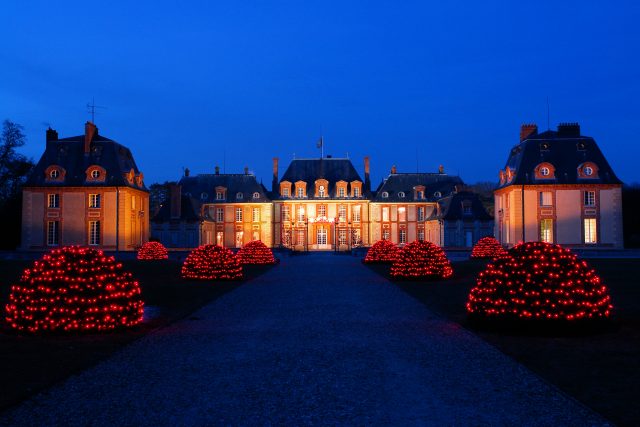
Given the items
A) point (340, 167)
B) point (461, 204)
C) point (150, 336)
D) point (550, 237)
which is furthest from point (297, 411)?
point (340, 167)

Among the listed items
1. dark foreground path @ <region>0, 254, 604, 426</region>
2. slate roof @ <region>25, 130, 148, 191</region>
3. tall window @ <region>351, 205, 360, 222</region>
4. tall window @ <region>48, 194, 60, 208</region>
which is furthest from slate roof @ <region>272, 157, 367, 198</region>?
dark foreground path @ <region>0, 254, 604, 426</region>

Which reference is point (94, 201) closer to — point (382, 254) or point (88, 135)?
point (88, 135)

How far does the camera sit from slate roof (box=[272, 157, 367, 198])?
6175 cm

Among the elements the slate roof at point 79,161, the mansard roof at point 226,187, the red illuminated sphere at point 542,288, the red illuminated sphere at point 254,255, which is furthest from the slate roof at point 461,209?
the red illuminated sphere at point 542,288

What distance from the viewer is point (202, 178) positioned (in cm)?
6250

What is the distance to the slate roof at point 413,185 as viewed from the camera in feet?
202

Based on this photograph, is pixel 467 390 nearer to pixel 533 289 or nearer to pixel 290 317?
pixel 533 289

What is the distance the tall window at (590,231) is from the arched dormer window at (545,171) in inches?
150

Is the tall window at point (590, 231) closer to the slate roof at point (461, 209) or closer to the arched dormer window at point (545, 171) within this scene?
the arched dormer window at point (545, 171)

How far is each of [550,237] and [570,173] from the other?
462 centimetres

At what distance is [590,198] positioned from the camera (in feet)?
144

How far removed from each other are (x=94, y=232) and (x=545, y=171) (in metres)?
31.2

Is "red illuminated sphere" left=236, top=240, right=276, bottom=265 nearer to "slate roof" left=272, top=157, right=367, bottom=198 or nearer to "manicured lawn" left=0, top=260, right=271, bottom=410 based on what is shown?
"manicured lawn" left=0, top=260, right=271, bottom=410

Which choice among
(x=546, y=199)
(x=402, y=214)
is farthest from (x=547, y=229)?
(x=402, y=214)
